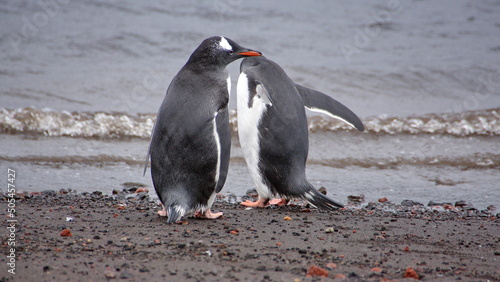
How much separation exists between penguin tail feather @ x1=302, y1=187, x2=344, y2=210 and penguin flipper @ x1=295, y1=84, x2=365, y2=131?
105 centimetres

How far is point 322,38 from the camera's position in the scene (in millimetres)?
13547

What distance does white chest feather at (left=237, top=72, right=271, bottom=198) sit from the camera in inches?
199

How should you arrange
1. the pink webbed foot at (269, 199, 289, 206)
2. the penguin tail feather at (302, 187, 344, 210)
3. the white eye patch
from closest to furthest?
1. the white eye patch
2. the penguin tail feather at (302, 187, 344, 210)
3. the pink webbed foot at (269, 199, 289, 206)

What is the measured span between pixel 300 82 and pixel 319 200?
20.2 feet

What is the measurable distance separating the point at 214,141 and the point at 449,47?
10111 millimetres

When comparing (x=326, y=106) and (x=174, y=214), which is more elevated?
(x=326, y=106)

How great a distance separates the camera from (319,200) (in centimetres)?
475

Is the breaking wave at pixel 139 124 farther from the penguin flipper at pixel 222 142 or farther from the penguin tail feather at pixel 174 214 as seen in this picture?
the penguin tail feather at pixel 174 214

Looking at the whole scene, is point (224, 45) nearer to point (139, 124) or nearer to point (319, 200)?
point (319, 200)

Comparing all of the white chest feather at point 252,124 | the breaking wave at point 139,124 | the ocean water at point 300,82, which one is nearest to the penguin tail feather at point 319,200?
the white chest feather at point 252,124

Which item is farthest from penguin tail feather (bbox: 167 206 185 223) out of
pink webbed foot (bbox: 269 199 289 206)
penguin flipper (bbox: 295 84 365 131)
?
penguin flipper (bbox: 295 84 365 131)

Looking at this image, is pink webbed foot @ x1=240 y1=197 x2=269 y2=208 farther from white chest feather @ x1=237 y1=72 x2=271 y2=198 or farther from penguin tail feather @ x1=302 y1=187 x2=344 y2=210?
penguin tail feather @ x1=302 y1=187 x2=344 y2=210

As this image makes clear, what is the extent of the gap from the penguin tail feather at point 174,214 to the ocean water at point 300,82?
165 cm

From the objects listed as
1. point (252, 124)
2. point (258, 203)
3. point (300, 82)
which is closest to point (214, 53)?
point (252, 124)
